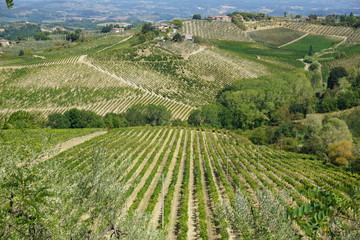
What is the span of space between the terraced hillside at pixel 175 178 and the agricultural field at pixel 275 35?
13050cm

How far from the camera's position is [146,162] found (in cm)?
3697

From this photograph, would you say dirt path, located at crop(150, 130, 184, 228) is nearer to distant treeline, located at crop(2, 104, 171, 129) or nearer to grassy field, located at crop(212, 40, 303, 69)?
distant treeline, located at crop(2, 104, 171, 129)

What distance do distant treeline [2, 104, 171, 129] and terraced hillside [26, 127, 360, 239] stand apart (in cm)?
870

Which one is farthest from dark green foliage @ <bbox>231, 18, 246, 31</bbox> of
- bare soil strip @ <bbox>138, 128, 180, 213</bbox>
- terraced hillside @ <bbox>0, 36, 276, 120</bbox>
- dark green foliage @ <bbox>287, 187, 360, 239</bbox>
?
dark green foliage @ <bbox>287, 187, 360, 239</bbox>

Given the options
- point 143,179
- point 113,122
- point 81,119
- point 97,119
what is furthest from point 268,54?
point 143,179

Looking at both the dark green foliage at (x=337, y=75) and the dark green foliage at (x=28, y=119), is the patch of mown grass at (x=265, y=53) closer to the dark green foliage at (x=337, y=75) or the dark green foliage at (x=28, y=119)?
the dark green foliage at (x=337, y=75)

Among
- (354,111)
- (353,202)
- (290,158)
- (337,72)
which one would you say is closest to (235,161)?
(290,158)

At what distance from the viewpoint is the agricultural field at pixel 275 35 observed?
6816 inches

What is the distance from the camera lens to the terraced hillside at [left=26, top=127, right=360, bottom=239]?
35.3 feet

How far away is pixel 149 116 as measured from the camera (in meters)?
67.4

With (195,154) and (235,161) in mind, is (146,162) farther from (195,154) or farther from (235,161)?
(235,161)

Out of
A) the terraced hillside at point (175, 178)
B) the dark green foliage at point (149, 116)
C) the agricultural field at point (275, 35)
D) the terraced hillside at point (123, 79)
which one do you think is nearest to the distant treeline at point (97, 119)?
the dark green foliage at point (149, 116)

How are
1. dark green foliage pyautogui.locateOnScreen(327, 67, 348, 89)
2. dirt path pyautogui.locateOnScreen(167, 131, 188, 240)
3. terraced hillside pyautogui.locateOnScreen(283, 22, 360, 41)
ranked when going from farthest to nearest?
terraced hillside pyautogui.locateOnScreen(283, 22, 360, 41), dark green foliage pyautogui.locateOnScreen(327, 67, 348, 89), dirt path pyautogui.locateOnScreen(167, 131, 188, 240)

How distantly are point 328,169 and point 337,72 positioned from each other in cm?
6769
